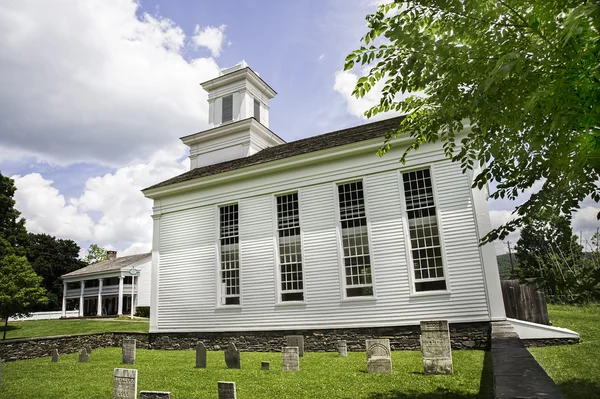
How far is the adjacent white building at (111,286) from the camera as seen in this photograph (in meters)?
46.5

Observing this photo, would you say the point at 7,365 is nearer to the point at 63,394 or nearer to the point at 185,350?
the point at 185,350

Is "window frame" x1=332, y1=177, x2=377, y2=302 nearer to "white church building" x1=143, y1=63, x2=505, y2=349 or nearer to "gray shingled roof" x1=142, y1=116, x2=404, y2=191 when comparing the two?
"white church building" x1=143, y1=63, x2=505, y2=349

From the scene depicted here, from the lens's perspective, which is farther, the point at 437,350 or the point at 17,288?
the point at 17,288

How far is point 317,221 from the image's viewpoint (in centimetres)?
1599

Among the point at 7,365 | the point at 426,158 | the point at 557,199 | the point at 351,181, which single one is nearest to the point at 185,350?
the point at 7,365

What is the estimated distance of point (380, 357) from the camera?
9594mm

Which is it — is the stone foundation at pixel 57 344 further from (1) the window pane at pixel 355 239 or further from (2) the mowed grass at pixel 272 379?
(1) the window pane at pixel 355 239

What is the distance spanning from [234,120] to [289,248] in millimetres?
11257

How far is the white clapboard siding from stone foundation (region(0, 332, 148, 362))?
3144mm

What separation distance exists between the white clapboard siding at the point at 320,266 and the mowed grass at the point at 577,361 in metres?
2.74

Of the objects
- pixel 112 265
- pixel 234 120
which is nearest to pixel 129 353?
pixel 234 120

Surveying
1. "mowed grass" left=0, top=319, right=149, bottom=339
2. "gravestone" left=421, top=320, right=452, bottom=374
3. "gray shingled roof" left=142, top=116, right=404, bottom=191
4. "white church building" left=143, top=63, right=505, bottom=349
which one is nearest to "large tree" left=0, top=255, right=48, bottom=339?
"mowed grass" left=0, top=319, right=149, bottom=339

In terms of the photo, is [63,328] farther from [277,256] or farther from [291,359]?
[291,359]

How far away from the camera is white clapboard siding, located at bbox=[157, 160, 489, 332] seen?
13391mm
